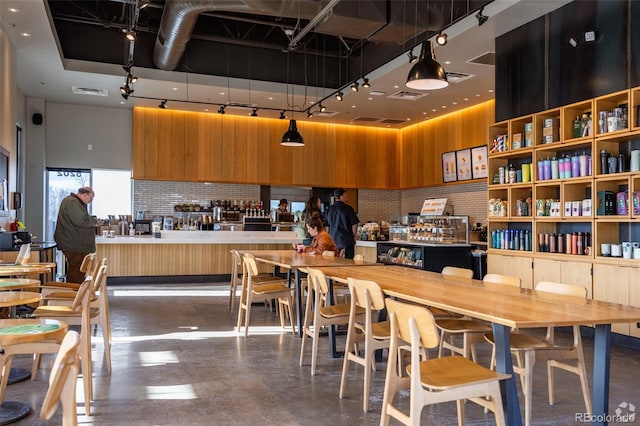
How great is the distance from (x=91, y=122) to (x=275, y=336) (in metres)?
7.79

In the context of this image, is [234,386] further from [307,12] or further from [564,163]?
[307,12]

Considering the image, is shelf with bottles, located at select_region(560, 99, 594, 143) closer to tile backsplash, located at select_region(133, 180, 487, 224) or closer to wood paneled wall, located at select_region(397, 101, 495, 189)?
wood paneled wall, located at select_region(397, 101, 495, 189)

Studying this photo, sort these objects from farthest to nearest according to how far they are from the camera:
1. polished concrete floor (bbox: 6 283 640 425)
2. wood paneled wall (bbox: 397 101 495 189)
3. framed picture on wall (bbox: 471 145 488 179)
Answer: wood paneled wall (bbox: 397 101 495 189), framed picture on wall (bbox: 471 145 488 179), polished concrete floor (bbox: 6 283 640 425)

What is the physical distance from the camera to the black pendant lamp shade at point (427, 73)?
462cm

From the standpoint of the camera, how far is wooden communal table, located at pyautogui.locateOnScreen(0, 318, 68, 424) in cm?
243

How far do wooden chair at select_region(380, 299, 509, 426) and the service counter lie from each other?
813cm

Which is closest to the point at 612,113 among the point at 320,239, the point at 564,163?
the point at 564,163

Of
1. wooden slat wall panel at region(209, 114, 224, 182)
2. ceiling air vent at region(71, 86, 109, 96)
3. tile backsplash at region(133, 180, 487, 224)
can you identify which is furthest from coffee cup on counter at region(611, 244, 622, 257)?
ceiling air vent at region(71, 86, 109, 96)

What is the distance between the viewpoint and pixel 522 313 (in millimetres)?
2510

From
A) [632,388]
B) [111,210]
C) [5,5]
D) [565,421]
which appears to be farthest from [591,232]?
[111,210]

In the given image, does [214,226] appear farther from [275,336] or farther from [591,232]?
[591,232]

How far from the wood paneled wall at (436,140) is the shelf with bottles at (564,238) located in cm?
396

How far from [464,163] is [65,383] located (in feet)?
32.3

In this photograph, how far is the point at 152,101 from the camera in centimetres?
1062
